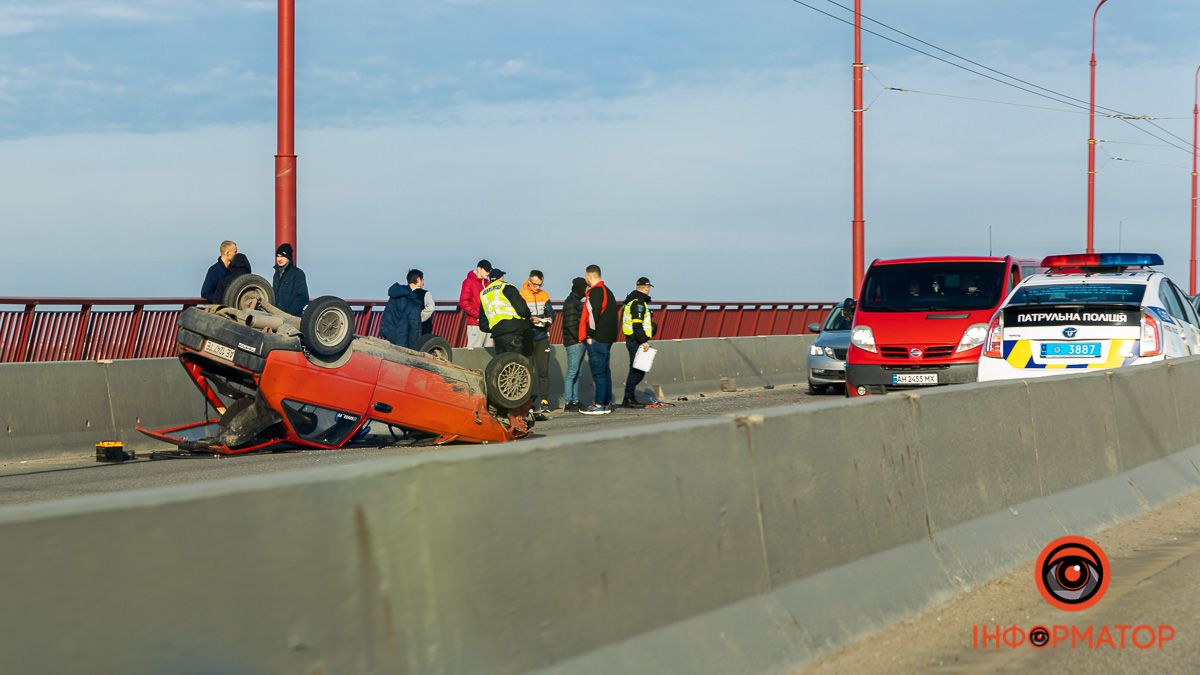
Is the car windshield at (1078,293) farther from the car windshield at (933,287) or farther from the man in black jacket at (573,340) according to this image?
the man in black jacket at (573,340)

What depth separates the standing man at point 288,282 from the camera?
646 inches

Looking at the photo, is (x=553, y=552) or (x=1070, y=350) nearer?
(x=553, y=552)

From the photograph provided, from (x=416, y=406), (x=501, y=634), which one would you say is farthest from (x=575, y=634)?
(x=416, y=406)

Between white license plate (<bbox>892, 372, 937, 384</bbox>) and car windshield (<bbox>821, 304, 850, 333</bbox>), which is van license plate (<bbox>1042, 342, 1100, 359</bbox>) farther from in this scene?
car windshield (<bbox>821, 304, 850, 333</bbox>)

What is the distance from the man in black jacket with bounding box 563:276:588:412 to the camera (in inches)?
794

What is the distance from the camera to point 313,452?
14.0 metres

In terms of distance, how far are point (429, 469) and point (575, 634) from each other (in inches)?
30.0

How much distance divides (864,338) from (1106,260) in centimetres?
332

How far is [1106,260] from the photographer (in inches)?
620

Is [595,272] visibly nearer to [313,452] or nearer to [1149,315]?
[313,452]

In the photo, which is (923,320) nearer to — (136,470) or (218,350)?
(218,350)

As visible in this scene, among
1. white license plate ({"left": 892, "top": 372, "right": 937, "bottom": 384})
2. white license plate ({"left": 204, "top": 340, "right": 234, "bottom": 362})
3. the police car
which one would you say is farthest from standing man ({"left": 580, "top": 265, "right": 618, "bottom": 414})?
white license plate ({"left": 204, "top": 340, "right": 234, "bottom": 362})

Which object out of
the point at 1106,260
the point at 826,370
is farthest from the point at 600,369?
the point at 1106,260

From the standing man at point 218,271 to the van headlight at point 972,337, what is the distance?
27.2ft
